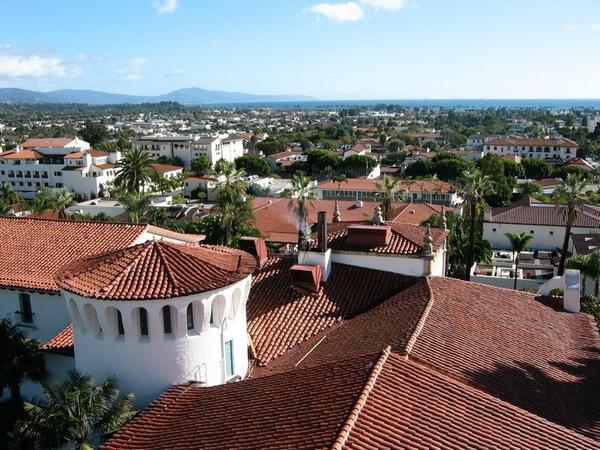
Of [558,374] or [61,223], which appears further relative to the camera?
[61,223]

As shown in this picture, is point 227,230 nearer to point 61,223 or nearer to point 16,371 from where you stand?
point 61,223

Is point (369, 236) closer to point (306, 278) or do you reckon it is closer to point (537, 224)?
point (306, 278)

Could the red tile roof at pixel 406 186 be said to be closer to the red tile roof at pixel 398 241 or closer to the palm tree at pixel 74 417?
the red tile roof at pixel 398 241

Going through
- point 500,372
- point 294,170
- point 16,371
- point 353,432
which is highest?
point 353,432

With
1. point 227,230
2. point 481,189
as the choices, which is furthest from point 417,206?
point 227,230

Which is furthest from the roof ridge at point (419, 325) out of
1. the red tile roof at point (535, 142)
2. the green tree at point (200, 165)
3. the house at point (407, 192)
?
the red tile roof at point (535, 142)

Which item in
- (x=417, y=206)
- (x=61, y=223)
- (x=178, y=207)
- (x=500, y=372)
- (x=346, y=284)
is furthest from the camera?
(x=178, y=207)
